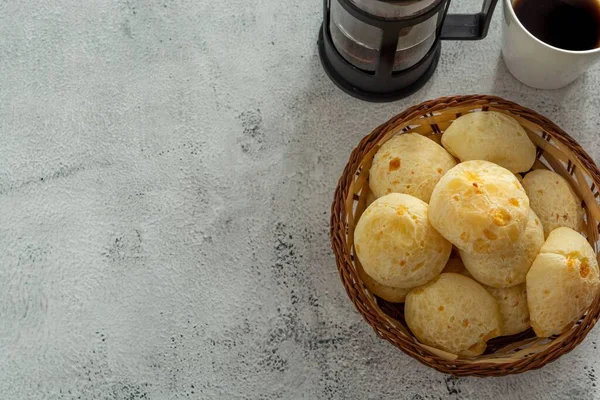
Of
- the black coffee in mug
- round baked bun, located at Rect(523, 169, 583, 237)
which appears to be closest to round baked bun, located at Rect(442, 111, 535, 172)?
round baked bun, located at Rect(523, 169, 583, 237)

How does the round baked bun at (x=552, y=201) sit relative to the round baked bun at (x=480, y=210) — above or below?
below

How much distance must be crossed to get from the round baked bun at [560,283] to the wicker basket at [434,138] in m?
0.02

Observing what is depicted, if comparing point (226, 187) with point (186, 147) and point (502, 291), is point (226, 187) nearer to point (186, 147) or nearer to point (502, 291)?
point (186, 147)

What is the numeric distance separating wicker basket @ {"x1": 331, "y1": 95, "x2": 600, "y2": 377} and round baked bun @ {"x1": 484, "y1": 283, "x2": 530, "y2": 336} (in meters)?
0.03

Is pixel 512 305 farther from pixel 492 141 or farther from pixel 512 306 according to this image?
pixel 492 141

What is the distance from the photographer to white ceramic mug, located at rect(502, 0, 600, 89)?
0.70 m

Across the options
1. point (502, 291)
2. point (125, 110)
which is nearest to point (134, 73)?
point (125, 110)

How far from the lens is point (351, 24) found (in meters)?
0.70

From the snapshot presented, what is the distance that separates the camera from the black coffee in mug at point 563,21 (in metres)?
0.72

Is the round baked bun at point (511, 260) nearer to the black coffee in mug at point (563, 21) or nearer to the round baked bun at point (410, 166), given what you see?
the round baked bun at point (410, 166)

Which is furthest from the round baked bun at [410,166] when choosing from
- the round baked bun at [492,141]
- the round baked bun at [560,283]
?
the round baked bun at [560,283]

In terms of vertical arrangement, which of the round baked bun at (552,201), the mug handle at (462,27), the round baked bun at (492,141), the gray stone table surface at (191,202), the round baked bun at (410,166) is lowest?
the gray stone table surface at (191,202)

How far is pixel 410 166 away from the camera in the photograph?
2.15ft

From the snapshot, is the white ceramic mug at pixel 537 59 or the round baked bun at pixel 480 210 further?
the white ceramic mug at pixel 537 59
